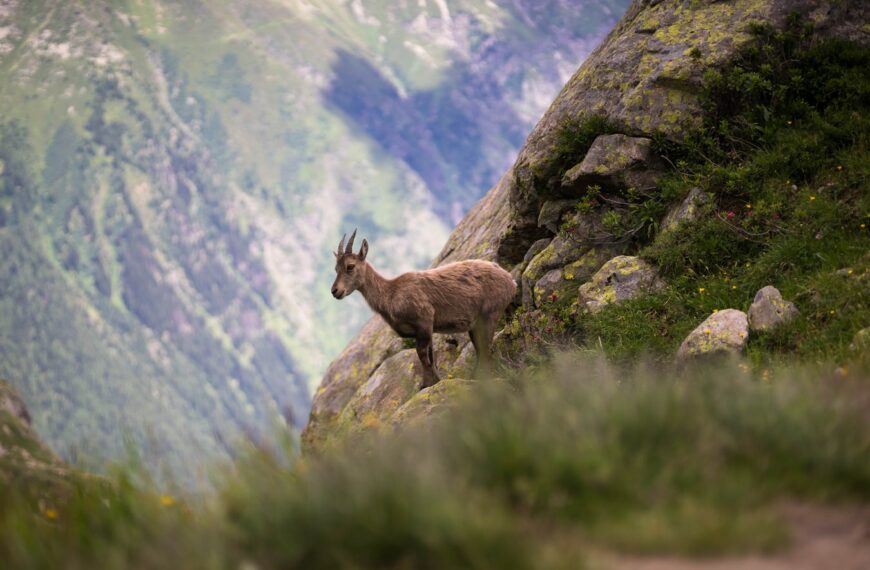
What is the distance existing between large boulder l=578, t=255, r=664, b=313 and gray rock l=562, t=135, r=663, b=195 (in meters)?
1.50

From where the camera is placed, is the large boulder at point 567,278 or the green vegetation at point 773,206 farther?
the large boulder at point 567,278

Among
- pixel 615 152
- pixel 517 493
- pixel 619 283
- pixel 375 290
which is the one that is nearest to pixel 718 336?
pixel 619 283

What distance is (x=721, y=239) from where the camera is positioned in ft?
37.0

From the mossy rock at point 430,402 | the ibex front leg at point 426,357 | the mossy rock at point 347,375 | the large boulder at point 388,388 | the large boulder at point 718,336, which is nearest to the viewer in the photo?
the large boulder at point 718,336

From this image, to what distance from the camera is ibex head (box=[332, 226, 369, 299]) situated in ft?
48.1

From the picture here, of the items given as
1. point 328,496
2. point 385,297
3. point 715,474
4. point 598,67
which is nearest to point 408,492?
point 328,496

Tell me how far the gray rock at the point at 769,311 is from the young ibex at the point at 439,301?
5.18 metres

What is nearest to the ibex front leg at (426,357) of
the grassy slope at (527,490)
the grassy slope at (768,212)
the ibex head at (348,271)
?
the ibex head at (348,271)

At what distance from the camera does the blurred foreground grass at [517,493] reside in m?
3.93

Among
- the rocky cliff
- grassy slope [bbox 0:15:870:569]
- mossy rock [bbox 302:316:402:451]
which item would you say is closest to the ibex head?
the rocky cliff

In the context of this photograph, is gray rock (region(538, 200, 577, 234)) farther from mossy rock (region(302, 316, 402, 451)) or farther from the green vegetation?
mossy rock (region(302, 316, 402, 451))

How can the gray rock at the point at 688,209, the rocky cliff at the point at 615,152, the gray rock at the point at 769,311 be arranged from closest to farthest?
the gray rock at the point at 769,311 < the gray rock at the point at 688,209 < the rocky cliff at the point at 615,152

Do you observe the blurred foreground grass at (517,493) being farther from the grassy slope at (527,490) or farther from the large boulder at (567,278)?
the large boulder at (567,278)

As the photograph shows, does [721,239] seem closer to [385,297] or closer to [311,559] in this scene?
[385,297]
